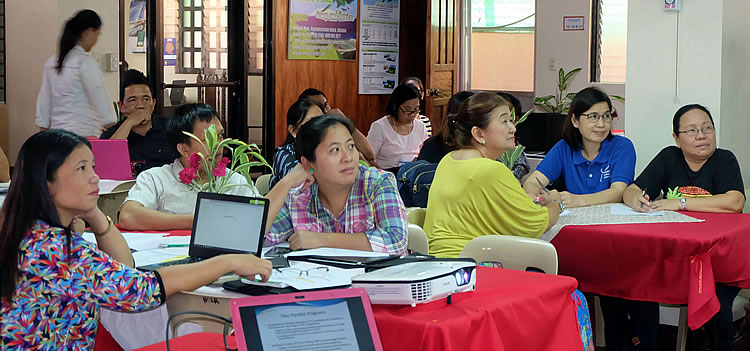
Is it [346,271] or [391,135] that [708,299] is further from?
[391,135]

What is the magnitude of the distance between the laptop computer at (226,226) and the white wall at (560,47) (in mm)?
7372

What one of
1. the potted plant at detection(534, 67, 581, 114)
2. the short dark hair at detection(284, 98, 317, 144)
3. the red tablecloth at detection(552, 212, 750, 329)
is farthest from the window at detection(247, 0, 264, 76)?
the red tablecloth at detection(552, 212, 750, 329)

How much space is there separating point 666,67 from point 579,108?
2.62ft

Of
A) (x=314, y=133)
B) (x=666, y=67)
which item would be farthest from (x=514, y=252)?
(x=666, y=67)

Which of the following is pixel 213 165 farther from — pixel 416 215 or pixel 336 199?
pixel 416 215

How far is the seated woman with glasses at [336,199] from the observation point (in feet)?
9.97

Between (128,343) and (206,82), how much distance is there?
593 cm

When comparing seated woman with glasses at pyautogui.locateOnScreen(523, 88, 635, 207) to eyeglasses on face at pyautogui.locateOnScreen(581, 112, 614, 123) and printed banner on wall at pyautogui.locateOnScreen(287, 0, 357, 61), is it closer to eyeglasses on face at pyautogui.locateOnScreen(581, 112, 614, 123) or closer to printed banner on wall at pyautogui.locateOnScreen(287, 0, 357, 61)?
eyeglasses on face at pyautogui.locateOnScreen(581, 112, 614, 123)

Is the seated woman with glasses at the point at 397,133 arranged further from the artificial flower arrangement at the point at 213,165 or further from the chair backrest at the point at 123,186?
the artificial flower arrangement at the point at 213,165

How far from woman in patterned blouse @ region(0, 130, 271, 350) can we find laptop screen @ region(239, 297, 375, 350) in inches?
17.1

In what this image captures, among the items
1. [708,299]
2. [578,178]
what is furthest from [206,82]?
[708,299]

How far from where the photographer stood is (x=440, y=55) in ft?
31.9

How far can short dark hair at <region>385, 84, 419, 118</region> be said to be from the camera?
21.5 ft

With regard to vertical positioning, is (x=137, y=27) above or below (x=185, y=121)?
above
